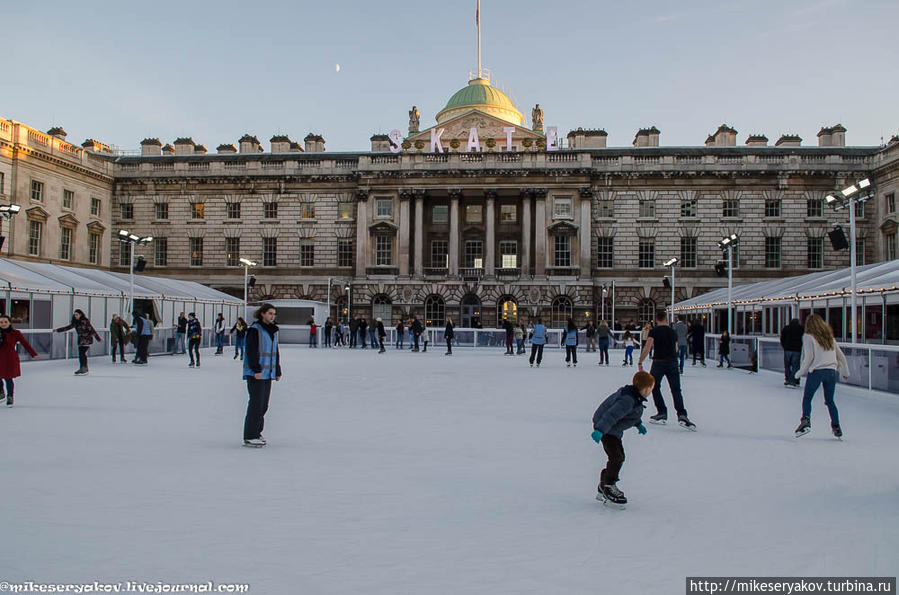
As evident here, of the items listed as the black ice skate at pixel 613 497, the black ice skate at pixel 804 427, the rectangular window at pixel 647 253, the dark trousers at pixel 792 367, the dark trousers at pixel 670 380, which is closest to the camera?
the black ice skate at pixel 613 497

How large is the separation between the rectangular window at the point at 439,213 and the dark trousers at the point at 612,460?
1913 inches

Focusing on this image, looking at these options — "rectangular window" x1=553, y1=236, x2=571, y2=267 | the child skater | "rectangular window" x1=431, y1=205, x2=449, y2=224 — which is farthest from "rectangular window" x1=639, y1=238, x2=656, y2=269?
the child skater

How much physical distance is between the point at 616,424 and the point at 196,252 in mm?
53489

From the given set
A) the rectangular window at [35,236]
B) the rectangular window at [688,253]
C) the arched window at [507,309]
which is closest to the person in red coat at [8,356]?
the rectangular window at [35,236]

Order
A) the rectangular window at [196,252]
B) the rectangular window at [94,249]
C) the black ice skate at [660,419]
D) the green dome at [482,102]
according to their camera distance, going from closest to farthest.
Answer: the black ice skate at [660,419] < the rectangular window at [94,249] < the rectangular window at [196,252] < the green dome at [482,102]

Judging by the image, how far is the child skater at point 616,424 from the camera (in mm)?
5988

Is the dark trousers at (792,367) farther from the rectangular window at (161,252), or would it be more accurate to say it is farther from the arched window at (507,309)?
the rectangular window at (161,252)

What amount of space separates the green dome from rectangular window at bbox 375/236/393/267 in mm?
18423

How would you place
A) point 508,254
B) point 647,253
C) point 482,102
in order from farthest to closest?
1. point 482,102
2. point 508,254
3. point 647,253

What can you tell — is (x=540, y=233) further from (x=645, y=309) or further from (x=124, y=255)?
(x=124, y=255)

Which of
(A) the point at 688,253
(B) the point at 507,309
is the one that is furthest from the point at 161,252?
(A) the point at 688,253

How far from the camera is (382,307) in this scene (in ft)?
171

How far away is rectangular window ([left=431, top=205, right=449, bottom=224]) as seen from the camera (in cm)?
5416

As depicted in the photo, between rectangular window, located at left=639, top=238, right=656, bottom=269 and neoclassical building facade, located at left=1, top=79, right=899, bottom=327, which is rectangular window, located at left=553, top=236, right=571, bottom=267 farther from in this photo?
rectangular window, located at left=639, top=238, right=656, bottom=269
